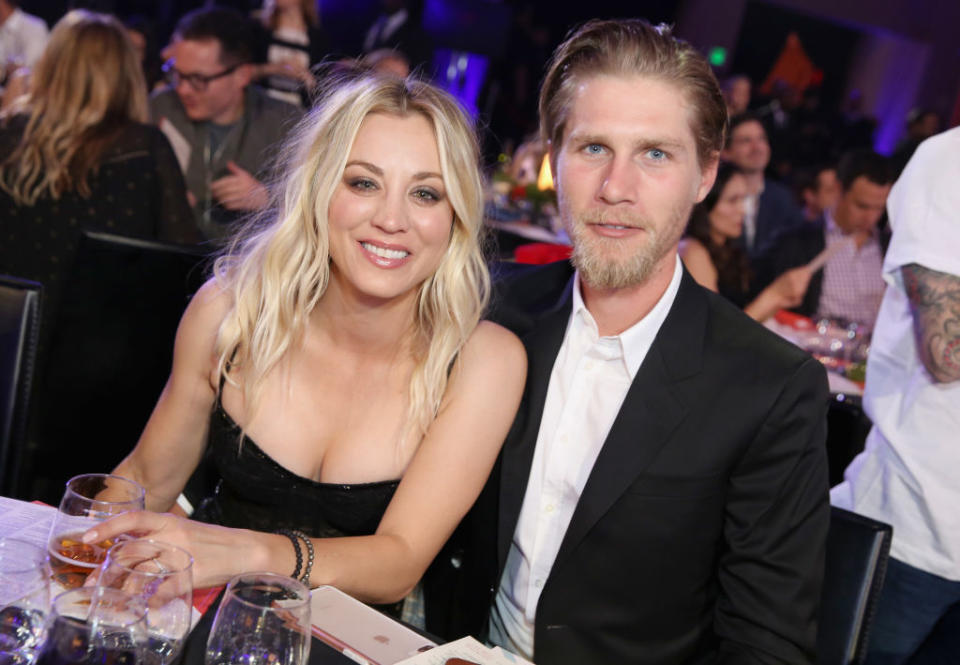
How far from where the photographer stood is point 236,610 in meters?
1.12

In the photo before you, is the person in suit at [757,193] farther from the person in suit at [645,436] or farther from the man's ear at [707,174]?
the person in suit at [645,436]

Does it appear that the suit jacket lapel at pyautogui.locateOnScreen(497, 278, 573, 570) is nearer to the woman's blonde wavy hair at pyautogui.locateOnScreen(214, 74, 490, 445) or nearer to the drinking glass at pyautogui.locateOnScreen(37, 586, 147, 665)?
the woman's blonde wavy hair at pyautogui.locateOnScreen(214, 74, 490, 445)

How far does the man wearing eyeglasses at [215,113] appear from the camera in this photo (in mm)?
4723

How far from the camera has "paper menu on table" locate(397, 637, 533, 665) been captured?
1317mm

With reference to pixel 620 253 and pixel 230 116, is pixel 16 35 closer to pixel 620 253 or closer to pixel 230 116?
pixel 230 116

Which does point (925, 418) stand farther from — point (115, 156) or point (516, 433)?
point (115, 156)

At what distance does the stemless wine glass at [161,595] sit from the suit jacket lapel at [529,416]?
3.04ft

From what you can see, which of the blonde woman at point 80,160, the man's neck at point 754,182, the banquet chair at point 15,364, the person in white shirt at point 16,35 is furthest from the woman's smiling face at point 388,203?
the person in white shirt at point 16,35

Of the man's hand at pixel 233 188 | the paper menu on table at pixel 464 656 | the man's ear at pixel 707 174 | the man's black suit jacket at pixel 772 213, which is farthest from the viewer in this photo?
the man's black suit jacket at pixel 772 213

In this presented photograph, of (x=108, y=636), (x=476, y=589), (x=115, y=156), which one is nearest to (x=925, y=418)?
(x=476, y=589)

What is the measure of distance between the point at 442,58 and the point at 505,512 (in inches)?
416

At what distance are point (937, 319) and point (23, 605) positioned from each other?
1.92 meters

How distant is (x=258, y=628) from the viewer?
1.12 meters

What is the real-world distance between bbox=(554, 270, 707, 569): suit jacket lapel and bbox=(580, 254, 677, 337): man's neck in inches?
3.7
